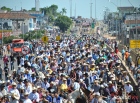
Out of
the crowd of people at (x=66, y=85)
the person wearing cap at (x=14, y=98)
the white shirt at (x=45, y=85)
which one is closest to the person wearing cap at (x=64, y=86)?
the crowd of people at (x=66, y=85)

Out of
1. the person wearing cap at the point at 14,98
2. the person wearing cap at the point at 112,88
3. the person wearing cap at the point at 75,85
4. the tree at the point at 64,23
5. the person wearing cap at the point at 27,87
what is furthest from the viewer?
the tree at the point at 64,23

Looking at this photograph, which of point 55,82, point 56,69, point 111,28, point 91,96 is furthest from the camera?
point 111,28

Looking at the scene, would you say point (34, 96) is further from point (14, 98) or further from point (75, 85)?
point (75, 85)

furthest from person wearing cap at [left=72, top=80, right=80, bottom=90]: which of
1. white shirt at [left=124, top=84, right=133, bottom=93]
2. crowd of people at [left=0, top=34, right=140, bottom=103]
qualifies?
white shirt at [left=124, top=84, right=133, bottom=93]

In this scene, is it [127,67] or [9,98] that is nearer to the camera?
[9,98]

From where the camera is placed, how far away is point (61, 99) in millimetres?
17641

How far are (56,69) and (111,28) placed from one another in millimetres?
131394

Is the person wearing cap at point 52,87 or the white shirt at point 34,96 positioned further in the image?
the person wearing cap at point 52,87

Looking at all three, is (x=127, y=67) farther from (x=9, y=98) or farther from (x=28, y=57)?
(x=9, y=98)

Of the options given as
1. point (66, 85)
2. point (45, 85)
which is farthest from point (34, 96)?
point (66, 85)

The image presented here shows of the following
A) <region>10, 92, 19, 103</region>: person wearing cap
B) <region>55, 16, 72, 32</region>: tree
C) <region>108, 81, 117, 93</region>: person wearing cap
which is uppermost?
<region>10, 92, 19, 103</region>: person wearing cap

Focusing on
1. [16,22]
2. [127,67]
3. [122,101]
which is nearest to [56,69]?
[122,101]

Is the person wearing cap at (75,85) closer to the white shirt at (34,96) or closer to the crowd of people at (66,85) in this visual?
the crowd of people at (66,85)

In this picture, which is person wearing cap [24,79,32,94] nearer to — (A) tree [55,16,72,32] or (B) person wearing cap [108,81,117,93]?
(B) person wearing cap [108,81,117,93]
